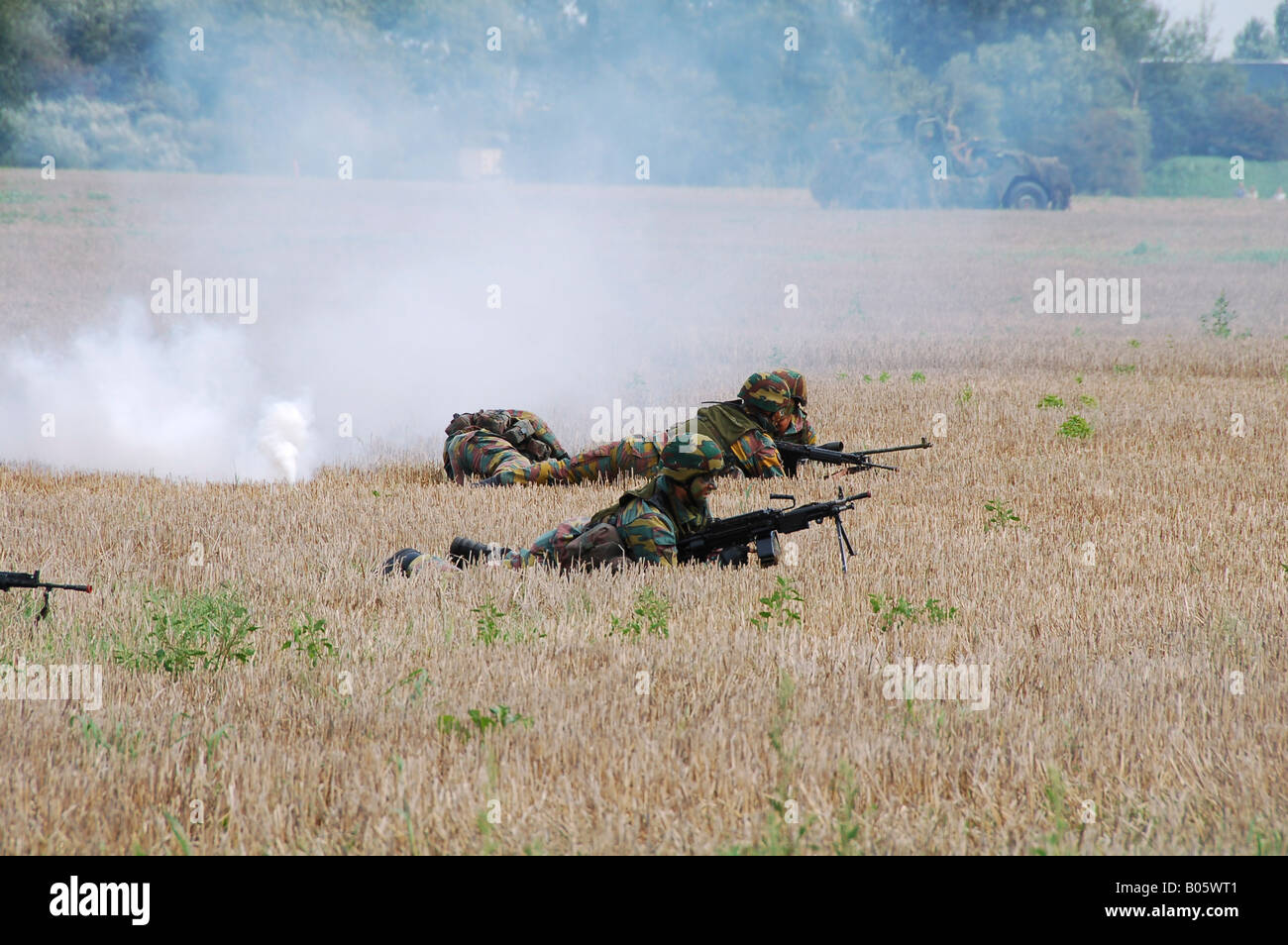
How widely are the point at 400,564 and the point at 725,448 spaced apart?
3.62 meters

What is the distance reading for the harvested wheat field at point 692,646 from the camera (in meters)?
3.99

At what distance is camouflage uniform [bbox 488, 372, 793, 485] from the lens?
10039 millimetres

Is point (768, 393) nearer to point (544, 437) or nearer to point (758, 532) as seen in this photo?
point (544, 437)

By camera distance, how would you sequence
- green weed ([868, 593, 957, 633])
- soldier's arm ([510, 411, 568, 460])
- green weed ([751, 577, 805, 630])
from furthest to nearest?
soldier's arm ([510, 411, 568, 460])
green weed ([868, 593, 957, 633])
green weed ([751, 577, 805, 630])

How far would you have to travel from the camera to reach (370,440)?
12297 mm

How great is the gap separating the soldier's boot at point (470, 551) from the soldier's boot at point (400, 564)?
247mm

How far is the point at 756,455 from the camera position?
10023 millimetres

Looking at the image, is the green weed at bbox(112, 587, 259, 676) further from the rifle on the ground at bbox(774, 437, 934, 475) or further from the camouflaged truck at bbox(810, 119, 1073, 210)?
the camouflaged truck at bbox(810, 119, 1073, 210)

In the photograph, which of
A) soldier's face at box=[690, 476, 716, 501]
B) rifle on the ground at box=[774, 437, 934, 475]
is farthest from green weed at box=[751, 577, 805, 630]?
rifle on the ground at box=[774, 437, 934, 475]

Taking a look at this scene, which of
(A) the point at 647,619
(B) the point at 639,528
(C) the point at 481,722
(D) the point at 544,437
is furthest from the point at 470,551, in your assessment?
(D) the point at 544,437

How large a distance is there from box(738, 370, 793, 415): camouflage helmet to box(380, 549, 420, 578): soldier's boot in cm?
363
